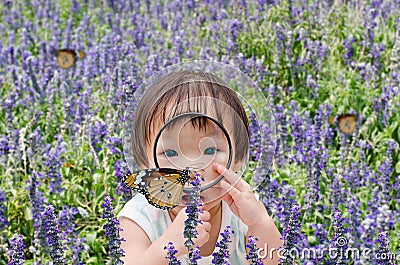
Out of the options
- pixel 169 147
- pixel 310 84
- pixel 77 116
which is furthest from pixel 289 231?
pixel 310 84

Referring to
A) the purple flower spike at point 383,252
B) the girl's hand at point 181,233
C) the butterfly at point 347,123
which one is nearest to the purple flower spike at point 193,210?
the girl's hand at point 181,233

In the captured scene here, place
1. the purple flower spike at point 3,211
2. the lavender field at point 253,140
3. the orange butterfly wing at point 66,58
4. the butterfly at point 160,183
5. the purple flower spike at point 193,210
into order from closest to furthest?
the purple flower spike at point 193,210 → the butterfly at point 160,183 → the lavender field at point 253,140 → the purple flower spike at point 3,211 → the orange butterfly wing at point 66,58

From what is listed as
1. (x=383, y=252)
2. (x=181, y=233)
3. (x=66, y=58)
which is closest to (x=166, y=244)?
(x=181, y=233)

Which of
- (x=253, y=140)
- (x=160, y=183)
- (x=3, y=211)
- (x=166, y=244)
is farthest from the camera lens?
(x=253, y=140)

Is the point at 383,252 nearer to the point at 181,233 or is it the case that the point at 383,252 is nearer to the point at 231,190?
the point at 231,190

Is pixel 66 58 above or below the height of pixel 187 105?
above

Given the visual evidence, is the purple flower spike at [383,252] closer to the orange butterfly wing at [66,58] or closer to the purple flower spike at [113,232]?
the purple flower spike at [113,232]

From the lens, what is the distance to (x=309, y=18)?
6.19 m

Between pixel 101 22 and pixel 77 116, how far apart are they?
3.04 meters

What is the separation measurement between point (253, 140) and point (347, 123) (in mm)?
813

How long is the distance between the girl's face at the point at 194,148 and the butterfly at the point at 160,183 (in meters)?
0.05

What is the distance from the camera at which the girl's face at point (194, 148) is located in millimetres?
2488

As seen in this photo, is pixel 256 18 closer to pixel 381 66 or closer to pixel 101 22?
pixel 381 66

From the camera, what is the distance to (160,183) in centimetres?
247
